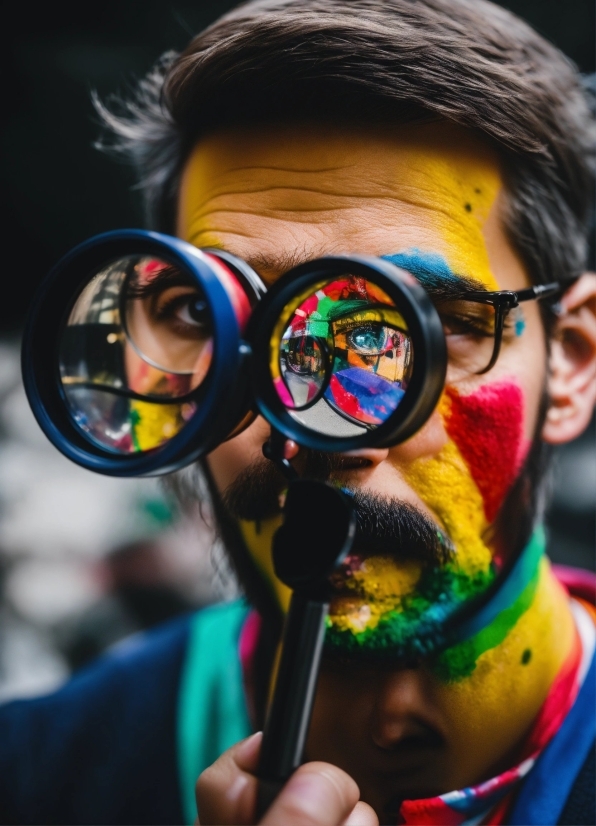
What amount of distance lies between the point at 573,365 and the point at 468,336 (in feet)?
0.71

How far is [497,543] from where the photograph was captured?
0.80 m

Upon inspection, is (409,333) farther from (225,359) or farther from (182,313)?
(182,313)

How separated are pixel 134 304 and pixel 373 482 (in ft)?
1.04

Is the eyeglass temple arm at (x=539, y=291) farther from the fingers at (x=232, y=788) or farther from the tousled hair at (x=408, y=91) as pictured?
the fingers at (x=232, y=788)

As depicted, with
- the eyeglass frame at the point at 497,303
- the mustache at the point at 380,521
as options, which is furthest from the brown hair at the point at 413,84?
the mustache at the point at 380,521

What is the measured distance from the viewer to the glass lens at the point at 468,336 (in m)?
0.76

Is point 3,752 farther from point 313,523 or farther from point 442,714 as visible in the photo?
point 313,523

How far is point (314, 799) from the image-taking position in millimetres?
510

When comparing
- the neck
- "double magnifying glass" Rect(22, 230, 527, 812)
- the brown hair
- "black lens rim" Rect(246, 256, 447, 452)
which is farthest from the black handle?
the brown hair

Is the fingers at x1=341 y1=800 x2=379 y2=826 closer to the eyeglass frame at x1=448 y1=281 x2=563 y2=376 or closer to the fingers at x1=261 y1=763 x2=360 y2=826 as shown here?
the fingers at x1=261 y1=763 x2=360 y2=826

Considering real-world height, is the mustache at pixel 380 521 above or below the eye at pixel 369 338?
below

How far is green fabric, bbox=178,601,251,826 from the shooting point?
0.96 m

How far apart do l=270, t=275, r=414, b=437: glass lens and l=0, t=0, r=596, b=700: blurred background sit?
1.97ft

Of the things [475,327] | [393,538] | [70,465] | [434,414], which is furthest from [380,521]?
[70,465]
